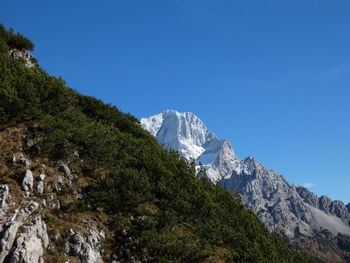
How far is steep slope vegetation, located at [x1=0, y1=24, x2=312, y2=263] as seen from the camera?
22172 millimetres

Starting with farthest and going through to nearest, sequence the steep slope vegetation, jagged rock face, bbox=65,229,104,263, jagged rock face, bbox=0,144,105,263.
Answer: the steep slope vegetation → jagged rock face, bbox=65,229,104,263 → jagged rock face, bbox=0,144,105,263

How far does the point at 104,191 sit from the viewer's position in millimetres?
25391

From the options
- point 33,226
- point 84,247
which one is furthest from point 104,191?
point 33,226

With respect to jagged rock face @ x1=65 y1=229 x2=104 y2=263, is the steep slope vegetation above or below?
above

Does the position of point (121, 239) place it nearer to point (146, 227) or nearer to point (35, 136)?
point (146, 227)

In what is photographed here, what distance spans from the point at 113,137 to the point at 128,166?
4.24 meters

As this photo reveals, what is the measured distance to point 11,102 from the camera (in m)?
27.0

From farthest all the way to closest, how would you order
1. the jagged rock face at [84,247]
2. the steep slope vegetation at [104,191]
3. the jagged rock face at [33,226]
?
the steep slope vegetation at [104,191], the jagged rock face at [84,247], the jagged rock face at [33,226]

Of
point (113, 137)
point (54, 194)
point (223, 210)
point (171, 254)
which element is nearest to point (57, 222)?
point (54, 194)

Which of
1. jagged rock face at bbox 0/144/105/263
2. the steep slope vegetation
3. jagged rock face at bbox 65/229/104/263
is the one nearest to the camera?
jagged rock face at bbox 0/144/105/263

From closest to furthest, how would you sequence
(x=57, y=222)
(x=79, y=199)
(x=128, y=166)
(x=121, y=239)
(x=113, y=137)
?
1. (x=57, y=222)
2. (x=121, y=239)
3. (x=79, y=199)
4. (x=128, y=166)
5. (x=113, y=137)

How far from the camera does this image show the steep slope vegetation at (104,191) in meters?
22.2

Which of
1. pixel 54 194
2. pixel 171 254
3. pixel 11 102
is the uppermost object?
pixel 11 102

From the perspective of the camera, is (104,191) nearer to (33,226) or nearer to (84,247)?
(84,247)
